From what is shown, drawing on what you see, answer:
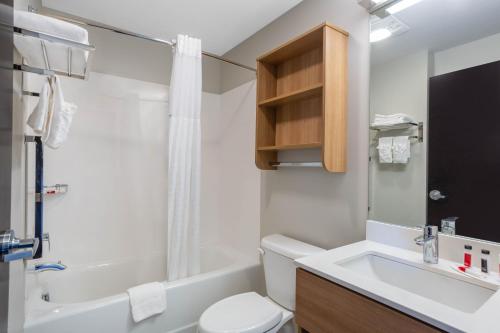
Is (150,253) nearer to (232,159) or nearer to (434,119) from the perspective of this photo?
(232,159)

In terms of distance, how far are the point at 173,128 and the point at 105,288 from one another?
1444 mm

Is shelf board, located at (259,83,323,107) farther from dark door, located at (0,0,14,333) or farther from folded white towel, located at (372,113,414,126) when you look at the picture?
dark door, located at (0,0,14,333)

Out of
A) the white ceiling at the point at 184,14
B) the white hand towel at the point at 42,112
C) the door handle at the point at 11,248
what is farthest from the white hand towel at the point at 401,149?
the white hand towel at the point at 42,112

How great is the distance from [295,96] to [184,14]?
3.70 feet

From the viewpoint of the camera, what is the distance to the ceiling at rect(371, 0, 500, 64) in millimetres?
1064

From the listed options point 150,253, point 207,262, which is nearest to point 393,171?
A: point 207,262

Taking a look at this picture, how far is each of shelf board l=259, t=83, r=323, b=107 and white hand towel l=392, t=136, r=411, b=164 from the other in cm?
50

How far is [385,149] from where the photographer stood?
4.54 feet

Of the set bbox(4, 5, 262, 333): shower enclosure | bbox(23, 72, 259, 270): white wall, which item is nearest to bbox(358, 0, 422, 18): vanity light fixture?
bbox(4, 5, 262, 333): shower enclosure

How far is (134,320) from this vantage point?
1488 millimetres

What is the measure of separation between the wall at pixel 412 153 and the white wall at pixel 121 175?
42.5 inches

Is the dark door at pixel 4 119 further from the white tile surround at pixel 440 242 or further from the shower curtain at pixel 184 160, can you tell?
the white tile surround at pixel 440 242

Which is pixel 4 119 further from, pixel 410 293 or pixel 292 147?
pixel 292 147

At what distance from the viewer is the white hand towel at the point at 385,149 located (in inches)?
53.9
